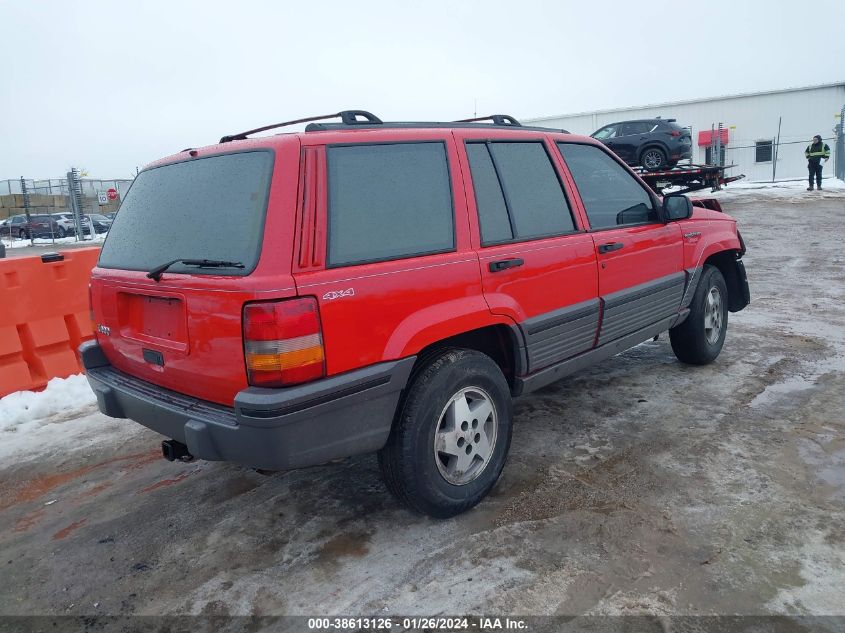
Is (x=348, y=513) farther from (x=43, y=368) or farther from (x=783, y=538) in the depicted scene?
(x=43, y=368)

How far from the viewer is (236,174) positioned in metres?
2.76

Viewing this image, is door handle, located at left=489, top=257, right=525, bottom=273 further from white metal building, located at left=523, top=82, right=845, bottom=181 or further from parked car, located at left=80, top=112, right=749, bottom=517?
white metal building, located at left=523, top=82, right=845, bottom=181

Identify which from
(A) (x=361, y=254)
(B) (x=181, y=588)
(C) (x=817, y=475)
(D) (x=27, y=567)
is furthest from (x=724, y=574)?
(D) (x=27, y=567)

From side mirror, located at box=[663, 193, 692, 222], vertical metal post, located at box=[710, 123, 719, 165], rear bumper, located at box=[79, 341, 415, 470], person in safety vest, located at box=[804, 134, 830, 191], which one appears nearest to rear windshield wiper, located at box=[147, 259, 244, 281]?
rear bumper, located at box=[79, 341, 415, 470]

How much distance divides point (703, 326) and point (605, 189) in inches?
63.6

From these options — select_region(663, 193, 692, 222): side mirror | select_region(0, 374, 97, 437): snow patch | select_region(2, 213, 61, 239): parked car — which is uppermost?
select_region(663, 193, 692, 222): side mirror

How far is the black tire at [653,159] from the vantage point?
60.1 ft

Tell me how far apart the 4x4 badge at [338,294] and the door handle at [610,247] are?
192cm

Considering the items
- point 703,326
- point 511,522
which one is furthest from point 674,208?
point 511,522

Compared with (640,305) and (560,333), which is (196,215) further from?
(640,305)

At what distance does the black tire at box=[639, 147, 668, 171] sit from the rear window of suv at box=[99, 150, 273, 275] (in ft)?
57.4

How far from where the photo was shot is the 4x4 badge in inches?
100

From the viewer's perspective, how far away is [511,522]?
10.1 ft

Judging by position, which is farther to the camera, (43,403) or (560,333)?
(43,403)
